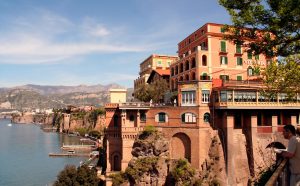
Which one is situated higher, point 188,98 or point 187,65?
point 187,65

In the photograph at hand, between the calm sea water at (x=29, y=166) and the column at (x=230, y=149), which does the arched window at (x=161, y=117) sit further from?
the calm sea water at (x=29, y=166)

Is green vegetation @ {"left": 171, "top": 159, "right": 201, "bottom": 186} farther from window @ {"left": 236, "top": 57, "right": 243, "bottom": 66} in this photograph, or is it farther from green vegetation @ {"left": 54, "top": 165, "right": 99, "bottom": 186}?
window @ {"left": 236, "top": 57, "right": 243, "bottom": 66}

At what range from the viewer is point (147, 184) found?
169ft

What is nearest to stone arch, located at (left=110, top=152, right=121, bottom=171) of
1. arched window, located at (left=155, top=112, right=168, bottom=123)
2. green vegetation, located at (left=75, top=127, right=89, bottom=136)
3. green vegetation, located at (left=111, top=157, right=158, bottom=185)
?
green vegetation, located at (left=111, top=157, right=158, bottom=185)

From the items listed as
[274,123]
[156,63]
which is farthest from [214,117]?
[156,63]

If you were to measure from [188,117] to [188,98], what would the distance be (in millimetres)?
3149

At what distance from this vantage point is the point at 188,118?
172 ft

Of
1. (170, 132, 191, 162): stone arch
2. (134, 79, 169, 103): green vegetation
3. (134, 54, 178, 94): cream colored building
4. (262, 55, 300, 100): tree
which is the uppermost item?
(134, 54, 178, 94): cream colored building

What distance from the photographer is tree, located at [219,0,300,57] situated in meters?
16.5

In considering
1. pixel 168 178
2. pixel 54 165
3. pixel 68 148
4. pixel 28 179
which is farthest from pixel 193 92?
pixel 68 148

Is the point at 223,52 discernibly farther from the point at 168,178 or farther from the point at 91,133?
the point at 91,133

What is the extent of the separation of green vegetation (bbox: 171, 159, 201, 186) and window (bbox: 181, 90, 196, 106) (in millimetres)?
9606

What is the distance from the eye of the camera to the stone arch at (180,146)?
52.9m

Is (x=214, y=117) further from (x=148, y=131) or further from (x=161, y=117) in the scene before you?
(x=148, y=131)
